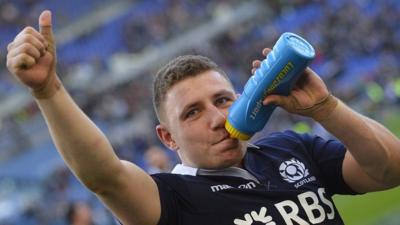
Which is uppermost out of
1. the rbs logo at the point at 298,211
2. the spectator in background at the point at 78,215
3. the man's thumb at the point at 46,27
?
the man's thumb at the point at 46,27

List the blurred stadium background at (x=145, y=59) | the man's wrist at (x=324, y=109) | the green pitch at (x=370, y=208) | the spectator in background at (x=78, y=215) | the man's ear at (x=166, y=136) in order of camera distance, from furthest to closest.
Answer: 1. the blurred stadium background at (x=145, y=59)
2. the green pitch at (x=370, y=208)
3. the spectator in background at (x=78, y=215)
4. the man's ear at (x=166, y=136)
5. the man's wrist at (x=324, y=109)

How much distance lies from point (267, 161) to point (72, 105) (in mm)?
1025

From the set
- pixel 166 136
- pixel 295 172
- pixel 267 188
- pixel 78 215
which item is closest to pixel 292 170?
pixel 295 172

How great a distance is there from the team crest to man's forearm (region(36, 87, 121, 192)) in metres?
0.81

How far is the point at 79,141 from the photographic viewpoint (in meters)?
2.47

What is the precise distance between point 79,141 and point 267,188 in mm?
865

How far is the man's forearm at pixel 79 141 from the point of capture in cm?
244

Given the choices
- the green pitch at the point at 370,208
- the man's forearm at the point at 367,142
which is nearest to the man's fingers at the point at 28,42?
the man's forearm at the point at 367,142

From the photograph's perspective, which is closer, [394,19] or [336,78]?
[336,78]

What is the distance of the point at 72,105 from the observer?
246cm

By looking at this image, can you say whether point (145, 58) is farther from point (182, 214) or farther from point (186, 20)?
point (182, 214)

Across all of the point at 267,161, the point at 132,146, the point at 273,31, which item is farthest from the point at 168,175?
the point at 273,31

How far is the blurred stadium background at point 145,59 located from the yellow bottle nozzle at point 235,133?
11.0 m

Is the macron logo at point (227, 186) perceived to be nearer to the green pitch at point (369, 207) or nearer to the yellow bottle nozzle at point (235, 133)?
the yellow bottle nozzle at point (235, 133)
